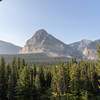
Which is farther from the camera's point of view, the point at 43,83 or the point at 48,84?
the point at 48,84

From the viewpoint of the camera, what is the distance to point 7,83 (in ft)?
170

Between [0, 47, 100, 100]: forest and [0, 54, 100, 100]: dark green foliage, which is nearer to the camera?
[0, 54, 100, 100]: dark green foliage

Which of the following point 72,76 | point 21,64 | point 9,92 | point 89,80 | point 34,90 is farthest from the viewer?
point 21,64

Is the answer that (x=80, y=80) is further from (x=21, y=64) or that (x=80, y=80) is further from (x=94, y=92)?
(x=21, y=64)

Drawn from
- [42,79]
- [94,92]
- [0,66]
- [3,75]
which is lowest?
[94,92]

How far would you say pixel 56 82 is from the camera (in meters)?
67.6

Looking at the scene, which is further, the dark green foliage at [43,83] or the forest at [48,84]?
the forest at [48,84]

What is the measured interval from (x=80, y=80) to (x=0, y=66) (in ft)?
134

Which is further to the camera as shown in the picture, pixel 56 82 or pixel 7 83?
pixel 56 82

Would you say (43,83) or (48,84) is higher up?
(43,83)

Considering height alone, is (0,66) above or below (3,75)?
above

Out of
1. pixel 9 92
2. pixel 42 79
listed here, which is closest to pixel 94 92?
pixel 42 79

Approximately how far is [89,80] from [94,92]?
744cm

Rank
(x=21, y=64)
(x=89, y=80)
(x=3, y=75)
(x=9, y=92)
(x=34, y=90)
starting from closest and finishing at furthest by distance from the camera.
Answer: (x=9, y=92) → (x=3, y=75) → (x=34, y=90) → (x=89, y=80) → (x=21, y=64)
